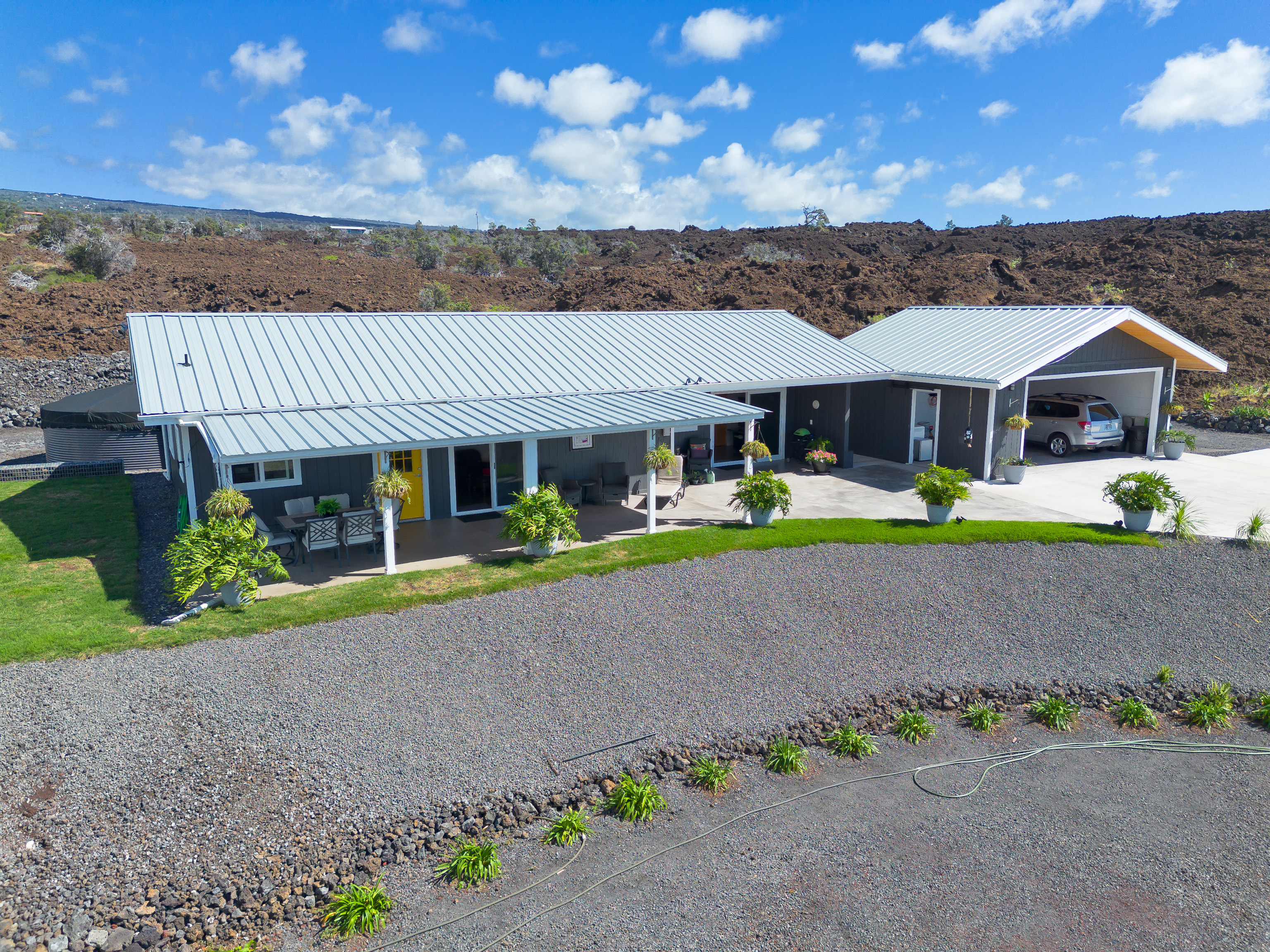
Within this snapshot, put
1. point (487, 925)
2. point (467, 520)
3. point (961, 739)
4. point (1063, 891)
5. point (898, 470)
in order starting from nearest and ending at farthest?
point (487, 925) < point (1063, 891) < point (961, 739) < point (467, 520) < point (898, 470)

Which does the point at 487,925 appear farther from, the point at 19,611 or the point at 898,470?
the point at 898,470

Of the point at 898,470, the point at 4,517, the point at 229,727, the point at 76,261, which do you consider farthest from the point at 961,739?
the point at 76,261

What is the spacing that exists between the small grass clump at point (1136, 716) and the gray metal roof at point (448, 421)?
7.88m

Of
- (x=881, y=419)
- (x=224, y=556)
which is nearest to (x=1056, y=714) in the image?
(x=224, y=556)

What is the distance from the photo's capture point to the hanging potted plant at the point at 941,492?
14953 mm

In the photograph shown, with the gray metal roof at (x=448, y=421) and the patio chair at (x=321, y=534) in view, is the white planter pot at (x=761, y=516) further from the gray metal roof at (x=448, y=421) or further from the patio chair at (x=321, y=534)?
the patio chair at (x=321, y=534)

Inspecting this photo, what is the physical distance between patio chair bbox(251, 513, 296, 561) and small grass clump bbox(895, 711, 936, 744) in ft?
30.9

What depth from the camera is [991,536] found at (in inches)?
560

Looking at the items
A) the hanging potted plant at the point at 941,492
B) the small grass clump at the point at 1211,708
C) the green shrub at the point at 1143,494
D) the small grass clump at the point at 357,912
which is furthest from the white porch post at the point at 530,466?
the green shrub at the point at 1143,494

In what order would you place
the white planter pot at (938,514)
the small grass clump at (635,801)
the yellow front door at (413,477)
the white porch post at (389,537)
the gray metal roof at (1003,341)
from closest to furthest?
the small grass clump at (635,801) < the white porch post at (389,537) < the white planter pot at (938,514) < the yellow front door at (413,477) < the gray metal roof at (1003,341)

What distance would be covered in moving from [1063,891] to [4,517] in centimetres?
1938

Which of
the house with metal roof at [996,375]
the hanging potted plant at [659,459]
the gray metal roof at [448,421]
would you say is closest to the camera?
the gray metal roof at [448,421]

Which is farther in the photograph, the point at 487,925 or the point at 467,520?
the point at 467,520

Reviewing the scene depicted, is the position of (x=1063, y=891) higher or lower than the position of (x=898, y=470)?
lower
